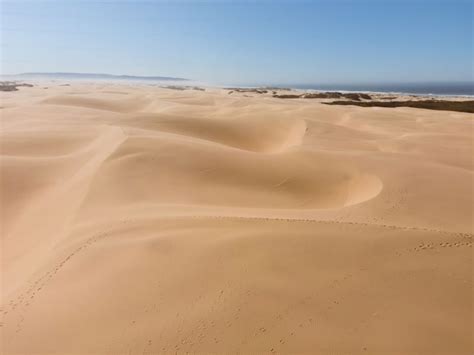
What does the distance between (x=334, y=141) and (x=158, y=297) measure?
369 inches

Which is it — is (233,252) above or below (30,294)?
above

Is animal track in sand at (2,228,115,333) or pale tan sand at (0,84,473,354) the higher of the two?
pale tan sand at (0,84,473,354)

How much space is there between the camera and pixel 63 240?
500 centimetres

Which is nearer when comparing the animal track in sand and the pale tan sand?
the pale tan sand

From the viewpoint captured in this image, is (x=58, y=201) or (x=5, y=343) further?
(x=58, y=201)

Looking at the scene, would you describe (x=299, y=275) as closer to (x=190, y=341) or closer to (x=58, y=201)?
(x=190, y=341)

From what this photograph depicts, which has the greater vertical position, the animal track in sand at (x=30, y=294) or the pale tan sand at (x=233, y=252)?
the pale tan sand at (x=233, y=252)

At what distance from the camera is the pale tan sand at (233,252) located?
10.4 ft

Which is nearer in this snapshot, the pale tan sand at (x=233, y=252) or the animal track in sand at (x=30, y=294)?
the pale tan sand at (x=233, y=252)

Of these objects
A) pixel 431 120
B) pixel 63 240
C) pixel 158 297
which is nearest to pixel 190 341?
pixel 158 297

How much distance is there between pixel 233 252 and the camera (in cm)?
421

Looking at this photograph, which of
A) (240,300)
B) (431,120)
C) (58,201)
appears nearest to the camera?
(240,300)

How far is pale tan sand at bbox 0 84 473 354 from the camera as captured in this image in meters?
3.18

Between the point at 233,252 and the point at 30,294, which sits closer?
the point at 30,294
